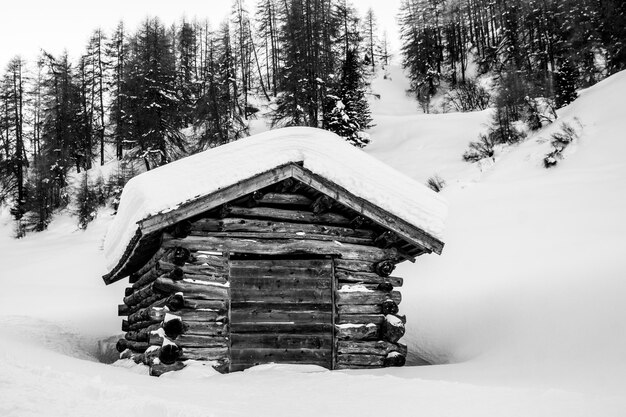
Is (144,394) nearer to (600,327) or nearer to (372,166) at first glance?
(372,166)

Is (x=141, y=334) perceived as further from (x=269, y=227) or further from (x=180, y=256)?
(x=269, y=227)

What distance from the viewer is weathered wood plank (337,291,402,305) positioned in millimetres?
8773

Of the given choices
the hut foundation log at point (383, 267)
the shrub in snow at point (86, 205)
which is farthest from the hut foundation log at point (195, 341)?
the shrub in snow at point (86, 205)

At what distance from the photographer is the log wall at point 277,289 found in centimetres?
814

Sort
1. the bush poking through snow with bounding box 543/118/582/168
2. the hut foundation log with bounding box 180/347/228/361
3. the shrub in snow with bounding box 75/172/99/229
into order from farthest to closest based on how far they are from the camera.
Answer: the shrub in snow with bounding box 75/172/99/229, the bush poking through snow with bounding box 543/118/582/168, the hut foundation log with bounding box 180/347/228/361

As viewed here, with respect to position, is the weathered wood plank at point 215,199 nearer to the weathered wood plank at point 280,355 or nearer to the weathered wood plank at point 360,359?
the weathered wood plank at point 280,355

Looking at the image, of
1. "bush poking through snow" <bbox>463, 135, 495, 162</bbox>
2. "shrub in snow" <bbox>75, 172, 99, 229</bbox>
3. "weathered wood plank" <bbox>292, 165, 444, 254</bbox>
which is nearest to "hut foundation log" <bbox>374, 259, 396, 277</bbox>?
Result: "weathered wood plank" <bbox>292, 165, 444, 254</bbox>

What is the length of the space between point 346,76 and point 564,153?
65.6ft

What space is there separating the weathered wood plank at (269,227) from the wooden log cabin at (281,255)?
17mm

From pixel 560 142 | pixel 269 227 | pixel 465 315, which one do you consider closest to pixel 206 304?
pixel 269 227

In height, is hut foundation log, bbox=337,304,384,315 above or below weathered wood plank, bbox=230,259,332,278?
below

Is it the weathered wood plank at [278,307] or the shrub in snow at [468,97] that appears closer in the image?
the weathered wood plank at [278,307]

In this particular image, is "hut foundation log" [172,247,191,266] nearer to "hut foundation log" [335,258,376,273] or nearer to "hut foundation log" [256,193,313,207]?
"hut foundation log" [256,193,313,207]

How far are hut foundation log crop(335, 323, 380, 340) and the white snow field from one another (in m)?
0.70
